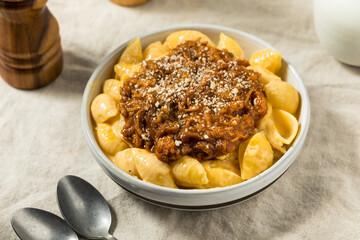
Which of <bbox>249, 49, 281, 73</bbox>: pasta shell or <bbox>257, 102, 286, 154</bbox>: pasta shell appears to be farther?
<bbox>249, 49, 281, 73</bbox>: pasta shell

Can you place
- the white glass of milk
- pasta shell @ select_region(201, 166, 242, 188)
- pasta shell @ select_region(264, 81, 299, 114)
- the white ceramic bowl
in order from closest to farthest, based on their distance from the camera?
the white ceramic bowl < pasta shell @ select_region(201, 166, 242, 188) < pasta shell @ select_region(264, 81, 299, 114) < the white glass of milk

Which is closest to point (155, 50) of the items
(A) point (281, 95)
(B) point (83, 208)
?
(A) point (281, 95)

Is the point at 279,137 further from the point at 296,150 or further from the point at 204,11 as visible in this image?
the point at 204,11

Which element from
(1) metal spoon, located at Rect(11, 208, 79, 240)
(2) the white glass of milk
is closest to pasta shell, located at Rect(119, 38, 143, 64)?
(1) metal spoon, located at Rect(11, 208, 79, 240)

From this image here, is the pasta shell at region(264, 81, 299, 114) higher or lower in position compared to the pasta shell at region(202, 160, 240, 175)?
higher

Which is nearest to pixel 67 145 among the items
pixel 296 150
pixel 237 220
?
pixel 237 220

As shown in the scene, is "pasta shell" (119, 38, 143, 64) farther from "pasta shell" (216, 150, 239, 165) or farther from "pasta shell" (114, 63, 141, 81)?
"pasta shell" (216, 150, 239, 165)

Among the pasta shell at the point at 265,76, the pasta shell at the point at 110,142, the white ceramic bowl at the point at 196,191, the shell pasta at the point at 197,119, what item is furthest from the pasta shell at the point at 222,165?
the pasta shell at the point at 265,76

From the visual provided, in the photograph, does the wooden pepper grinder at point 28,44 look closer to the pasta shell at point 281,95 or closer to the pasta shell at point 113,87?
the pasta shell at point 113,87

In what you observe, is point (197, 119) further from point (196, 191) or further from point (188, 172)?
point (196, 191)
